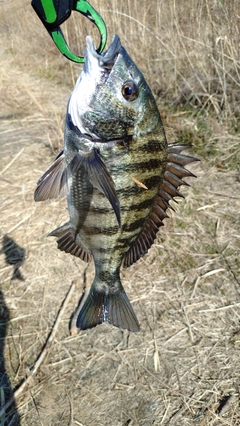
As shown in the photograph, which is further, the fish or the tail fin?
the tail fin

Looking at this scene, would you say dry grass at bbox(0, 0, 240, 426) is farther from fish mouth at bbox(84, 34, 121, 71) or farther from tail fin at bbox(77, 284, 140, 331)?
fish mouth at bbox(84, 34, 121, 71)

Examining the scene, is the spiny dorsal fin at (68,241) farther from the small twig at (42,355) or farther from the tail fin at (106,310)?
the small twig at (42,355)

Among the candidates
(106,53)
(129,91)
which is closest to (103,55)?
(106,53)

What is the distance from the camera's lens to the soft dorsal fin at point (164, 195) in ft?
5.70

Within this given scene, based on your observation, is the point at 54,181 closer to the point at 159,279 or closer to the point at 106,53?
the point at 106,53

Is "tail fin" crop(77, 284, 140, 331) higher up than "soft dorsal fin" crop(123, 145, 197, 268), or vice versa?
"soft dorsal fin" crop(123, 145, 197, 268)

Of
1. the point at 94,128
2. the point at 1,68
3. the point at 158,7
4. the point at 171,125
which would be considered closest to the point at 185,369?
the point at 94,128

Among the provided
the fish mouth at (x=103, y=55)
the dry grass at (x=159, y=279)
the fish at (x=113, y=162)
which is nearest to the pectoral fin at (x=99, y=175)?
the fish at (x=113, y=162)

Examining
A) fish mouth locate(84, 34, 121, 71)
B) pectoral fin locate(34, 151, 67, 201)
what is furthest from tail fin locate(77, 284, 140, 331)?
fish mouth locate(84, 34, 121, 71)

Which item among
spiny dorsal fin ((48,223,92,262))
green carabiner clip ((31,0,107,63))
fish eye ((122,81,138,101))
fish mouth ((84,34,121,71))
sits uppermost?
green carabiner clip ((31,0,107,63))

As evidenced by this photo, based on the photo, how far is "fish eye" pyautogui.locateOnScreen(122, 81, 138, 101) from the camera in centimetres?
157

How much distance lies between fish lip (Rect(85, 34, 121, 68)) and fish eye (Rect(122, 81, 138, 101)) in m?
0.09

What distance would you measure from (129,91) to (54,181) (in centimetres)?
45

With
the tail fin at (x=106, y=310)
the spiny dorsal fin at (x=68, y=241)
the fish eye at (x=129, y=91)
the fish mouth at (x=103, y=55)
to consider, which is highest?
the fish mouth at (x=103, y=55)
